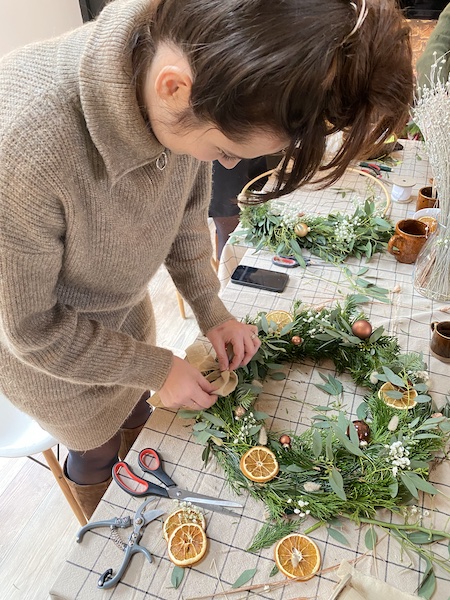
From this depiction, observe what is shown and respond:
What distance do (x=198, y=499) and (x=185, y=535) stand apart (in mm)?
64

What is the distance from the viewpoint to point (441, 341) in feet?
3.38

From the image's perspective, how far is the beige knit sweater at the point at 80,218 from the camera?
1.97 feet

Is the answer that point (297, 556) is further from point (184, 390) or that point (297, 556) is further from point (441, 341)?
point (441, 341)

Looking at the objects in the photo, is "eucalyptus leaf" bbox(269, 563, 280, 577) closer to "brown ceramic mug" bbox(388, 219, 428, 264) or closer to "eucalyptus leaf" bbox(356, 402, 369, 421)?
"eucalyptus leaf" bbox(356, 402, 369, 421)

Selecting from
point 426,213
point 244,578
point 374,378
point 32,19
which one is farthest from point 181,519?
point 32,19

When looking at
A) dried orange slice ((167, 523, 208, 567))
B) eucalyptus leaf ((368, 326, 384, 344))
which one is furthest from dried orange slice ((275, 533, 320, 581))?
eucalyptus leaf ((368, 326, 384, 344))

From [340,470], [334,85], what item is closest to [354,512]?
[340,470]

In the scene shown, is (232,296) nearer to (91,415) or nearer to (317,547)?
(91,415)

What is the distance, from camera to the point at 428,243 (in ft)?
3.94

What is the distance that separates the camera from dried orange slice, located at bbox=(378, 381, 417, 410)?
0.93 metres

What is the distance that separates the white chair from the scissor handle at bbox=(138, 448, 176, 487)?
1.21 ft

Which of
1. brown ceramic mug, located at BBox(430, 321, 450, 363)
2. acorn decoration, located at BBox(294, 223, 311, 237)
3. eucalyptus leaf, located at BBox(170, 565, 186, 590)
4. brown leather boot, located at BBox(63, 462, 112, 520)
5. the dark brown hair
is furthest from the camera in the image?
acorn decoration, located at BBox(294, 223, 311, 237)

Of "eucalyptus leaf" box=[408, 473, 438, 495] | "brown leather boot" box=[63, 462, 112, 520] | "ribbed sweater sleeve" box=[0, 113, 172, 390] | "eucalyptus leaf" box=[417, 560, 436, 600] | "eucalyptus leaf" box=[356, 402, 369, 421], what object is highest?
"ribbed sweater sleeve" box=[0, 113, 172, 390]

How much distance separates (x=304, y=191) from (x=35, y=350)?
1.11 metres
